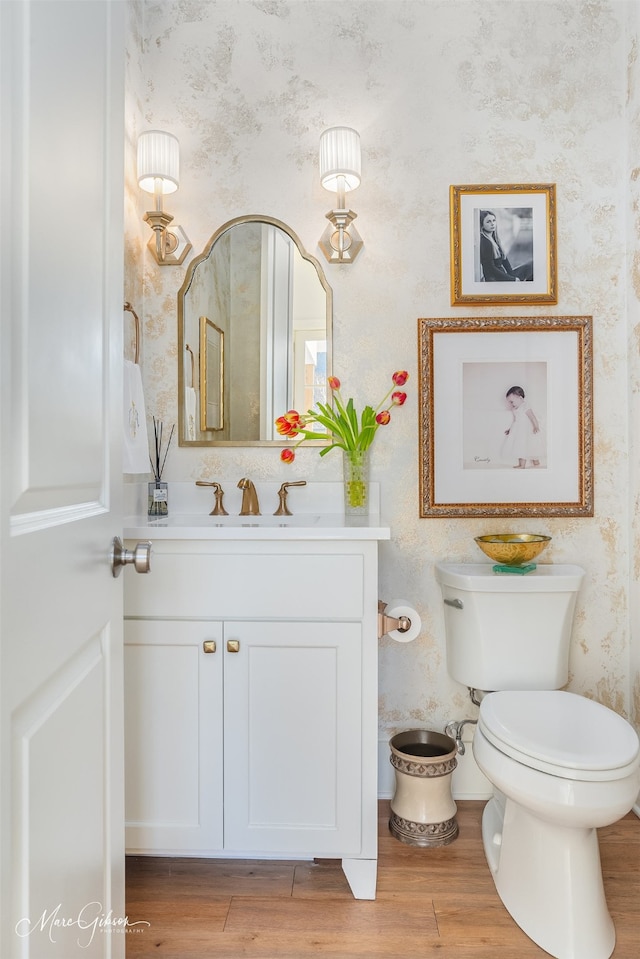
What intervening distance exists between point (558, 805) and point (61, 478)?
1193 millimetres

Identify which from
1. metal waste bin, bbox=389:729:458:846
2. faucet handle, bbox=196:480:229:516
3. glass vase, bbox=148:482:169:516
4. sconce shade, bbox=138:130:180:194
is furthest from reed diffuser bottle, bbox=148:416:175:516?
metal waste bin, bbox=389:729:458:846

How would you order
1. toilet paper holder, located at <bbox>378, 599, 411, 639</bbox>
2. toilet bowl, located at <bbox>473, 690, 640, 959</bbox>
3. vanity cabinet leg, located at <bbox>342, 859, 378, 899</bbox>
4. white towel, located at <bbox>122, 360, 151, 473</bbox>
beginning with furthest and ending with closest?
1. white towel, located at <bbox>122, 360, 151, 473</bbox>
2. toilet paper holder, located at <bbox>378, 599, 411, 639</bbox>
3. vanity cabinet leg, located at <bbox>342, 859, 378, 899</bbox>
4. toilet bowl, located at <bbox>473, 690, 640, 959</bbox>

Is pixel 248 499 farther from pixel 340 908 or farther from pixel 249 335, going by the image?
pixel 340 908

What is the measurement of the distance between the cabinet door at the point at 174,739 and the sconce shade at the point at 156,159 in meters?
1.35

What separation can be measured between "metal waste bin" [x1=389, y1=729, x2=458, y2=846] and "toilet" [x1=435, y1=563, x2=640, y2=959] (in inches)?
4.8

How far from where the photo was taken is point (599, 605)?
6.83 ft

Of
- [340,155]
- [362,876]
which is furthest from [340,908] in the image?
[340,155]

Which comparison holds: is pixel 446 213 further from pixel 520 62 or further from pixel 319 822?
pixel 319 822

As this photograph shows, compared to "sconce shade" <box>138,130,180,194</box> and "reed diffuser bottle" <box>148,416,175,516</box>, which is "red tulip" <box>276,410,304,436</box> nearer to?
"reed diffuser bottle" <box>148,416,175,516</box>

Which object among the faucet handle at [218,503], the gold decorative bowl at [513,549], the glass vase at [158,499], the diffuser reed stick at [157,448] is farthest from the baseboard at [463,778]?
the diffuser reed stick at [157,448]

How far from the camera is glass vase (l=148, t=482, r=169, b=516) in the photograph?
207 centimetres

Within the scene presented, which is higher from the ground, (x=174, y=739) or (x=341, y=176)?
(x=341, y=176)

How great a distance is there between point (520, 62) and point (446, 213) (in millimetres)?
539

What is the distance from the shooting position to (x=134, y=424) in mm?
1897
